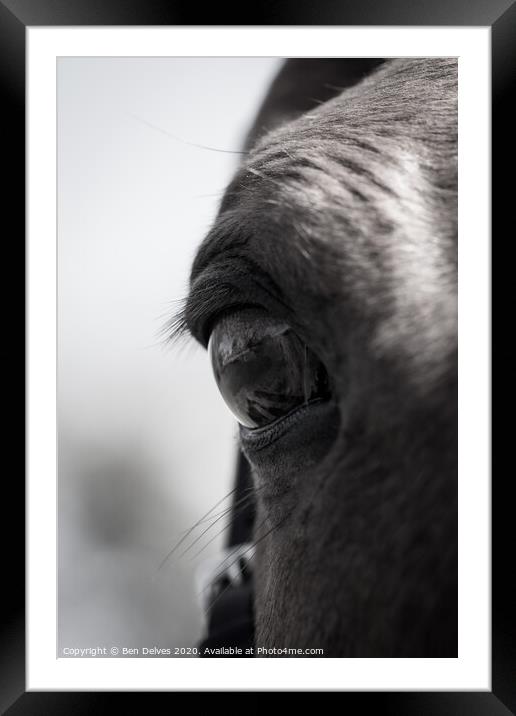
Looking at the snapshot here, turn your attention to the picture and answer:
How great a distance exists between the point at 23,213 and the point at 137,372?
45 centimetres

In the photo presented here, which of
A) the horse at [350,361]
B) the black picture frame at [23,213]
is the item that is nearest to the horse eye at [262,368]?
the horse at [350,361]

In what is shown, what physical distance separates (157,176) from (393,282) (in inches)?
32.2

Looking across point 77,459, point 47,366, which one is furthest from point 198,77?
point 77,459

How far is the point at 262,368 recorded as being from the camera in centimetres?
90

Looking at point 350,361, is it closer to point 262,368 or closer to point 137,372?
point 262,368

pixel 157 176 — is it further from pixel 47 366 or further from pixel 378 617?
pixel 378 617

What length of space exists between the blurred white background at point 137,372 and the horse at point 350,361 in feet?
0.78

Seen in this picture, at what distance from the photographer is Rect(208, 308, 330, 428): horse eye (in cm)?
A: 84

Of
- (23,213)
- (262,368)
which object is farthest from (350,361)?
(23,213)

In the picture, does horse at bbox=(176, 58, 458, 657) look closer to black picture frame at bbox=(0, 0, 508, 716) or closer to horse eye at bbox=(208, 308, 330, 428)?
horse eye at bbox=(208, 308, 330, 428)

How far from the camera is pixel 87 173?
126cm

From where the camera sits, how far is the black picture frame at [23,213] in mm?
1098

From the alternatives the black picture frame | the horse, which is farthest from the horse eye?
the black picture frame

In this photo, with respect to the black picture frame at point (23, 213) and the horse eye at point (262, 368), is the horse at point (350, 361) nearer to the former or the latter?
the horse eye at point (262, 368)
